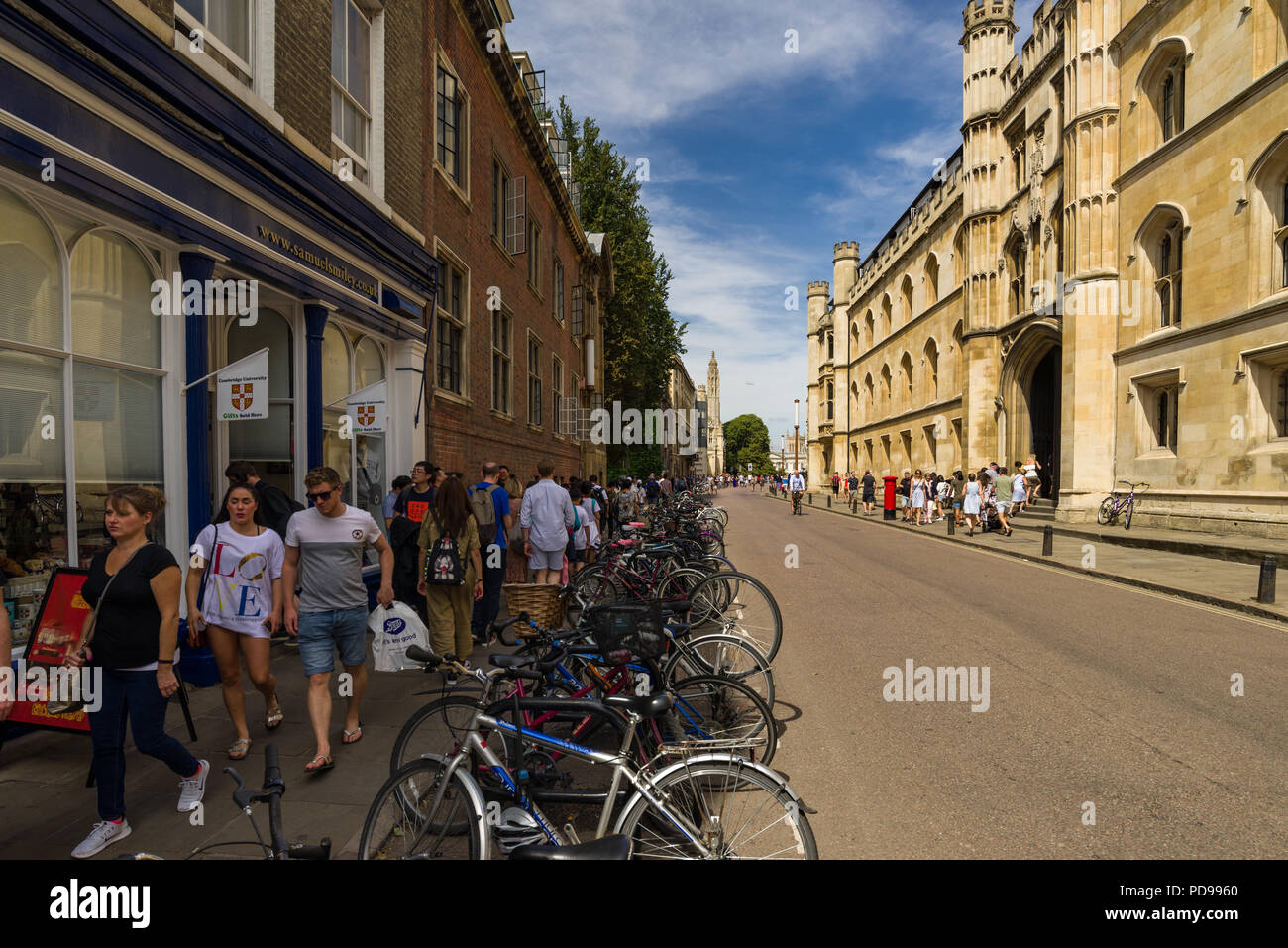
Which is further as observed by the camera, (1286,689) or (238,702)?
(1286,689)

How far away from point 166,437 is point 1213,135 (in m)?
22.3

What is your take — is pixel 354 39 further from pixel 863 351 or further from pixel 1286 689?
pixel 863 351

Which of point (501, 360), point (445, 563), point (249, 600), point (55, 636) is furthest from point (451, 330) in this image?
point (55, 636)

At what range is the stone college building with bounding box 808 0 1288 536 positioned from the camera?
15734 millimetres

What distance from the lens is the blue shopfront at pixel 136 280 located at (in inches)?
189

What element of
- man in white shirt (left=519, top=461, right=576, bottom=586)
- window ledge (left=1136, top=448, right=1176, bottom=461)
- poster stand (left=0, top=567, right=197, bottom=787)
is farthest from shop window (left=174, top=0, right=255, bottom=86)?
window ledge (left=1136, top=448, right=1176, bottom=461)

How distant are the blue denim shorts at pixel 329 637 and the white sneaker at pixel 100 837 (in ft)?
3.83

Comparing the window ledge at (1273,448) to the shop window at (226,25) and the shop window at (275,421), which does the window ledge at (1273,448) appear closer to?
the shop window at (275,421)

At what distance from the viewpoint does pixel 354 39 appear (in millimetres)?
9438

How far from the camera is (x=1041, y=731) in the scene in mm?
4887

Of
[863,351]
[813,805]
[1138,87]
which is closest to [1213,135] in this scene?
[1138,87]

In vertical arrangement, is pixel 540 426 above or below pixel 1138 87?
below
